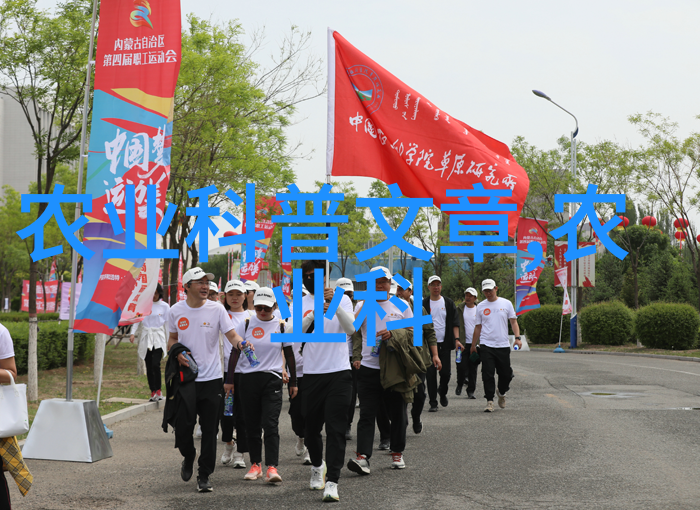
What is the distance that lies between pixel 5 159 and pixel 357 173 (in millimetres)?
94951

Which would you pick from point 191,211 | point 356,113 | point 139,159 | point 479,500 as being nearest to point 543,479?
point 479,500

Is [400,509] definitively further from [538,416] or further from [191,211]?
[191,211]

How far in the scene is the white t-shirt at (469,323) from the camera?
13055 mm

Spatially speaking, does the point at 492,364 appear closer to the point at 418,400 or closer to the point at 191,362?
the point at 418,400

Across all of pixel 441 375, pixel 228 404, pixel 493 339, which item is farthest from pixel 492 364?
pixel 228 404

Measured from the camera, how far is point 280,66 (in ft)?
70.6

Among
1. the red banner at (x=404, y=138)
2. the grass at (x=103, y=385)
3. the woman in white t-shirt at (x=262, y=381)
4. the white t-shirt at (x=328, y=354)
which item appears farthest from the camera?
the grass at (x=103, y=385)

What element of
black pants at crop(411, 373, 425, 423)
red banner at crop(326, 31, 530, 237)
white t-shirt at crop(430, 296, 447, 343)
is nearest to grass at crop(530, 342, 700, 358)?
white t-shirt at crop(430, 296, 447, 343)

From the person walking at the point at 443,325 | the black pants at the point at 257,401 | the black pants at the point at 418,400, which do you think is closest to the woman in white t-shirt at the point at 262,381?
the black pants at the point at 257,401

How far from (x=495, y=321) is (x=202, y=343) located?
618 cm

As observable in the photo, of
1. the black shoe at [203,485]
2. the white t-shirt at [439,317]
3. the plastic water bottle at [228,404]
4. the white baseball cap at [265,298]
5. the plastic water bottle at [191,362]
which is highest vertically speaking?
the white baseball cap at [265,298]

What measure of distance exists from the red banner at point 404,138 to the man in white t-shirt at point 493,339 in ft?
13.0

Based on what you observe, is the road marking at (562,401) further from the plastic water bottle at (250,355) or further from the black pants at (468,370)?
the plastic water bottle at (250,355)

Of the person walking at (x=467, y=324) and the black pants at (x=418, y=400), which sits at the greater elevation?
the person walking at (x=467, y=324)
